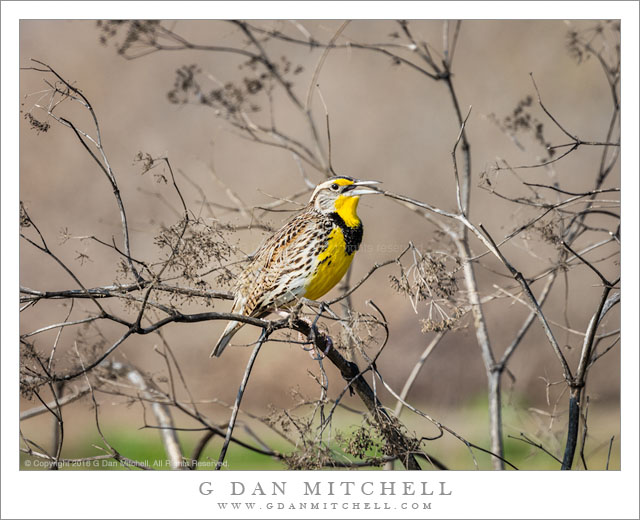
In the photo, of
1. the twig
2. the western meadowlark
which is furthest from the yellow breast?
the twig

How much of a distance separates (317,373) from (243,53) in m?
1.48

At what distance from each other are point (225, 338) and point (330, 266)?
0.54 m

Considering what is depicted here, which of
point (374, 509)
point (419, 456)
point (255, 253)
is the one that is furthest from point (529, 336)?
point (255, 253)

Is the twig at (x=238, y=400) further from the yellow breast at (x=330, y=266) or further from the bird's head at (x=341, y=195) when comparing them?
the bird's head at (x=341, y=195)

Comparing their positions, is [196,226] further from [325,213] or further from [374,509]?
[374,509]

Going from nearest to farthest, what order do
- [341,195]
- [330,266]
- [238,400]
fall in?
1. [238,400]
2. [330,266]
3. [341,195]

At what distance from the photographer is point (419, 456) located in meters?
2.43

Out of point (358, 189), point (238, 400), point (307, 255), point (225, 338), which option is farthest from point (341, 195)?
point (238, 400)

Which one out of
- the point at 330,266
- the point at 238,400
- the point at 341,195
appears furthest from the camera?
the point at 341,195

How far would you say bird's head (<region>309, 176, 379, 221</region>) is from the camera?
2.58 metres

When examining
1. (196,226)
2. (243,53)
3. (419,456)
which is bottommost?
(419,456)

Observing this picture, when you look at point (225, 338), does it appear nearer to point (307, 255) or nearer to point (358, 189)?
point (307, 255)

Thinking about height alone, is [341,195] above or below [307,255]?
above

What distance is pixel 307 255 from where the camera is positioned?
2.49 metres
